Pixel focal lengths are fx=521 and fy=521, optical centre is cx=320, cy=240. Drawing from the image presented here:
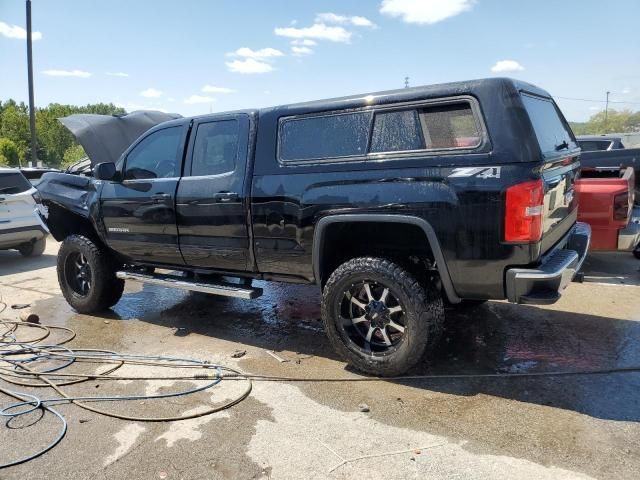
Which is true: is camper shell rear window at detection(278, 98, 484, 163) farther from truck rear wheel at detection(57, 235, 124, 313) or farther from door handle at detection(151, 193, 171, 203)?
truck rear wheel at detection(57, 235, 124, 313)

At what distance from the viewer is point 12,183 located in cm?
877

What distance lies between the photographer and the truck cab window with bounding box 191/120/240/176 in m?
4.65

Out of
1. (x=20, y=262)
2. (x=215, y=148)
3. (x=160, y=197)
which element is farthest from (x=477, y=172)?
(x=20, y=262)

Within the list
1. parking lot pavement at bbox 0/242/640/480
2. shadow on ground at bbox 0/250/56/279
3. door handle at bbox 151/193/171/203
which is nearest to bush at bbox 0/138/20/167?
shadow on ground at bbox 0/250/56/279

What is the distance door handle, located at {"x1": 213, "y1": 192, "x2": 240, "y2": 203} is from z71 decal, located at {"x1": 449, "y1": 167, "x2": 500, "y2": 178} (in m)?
1.90

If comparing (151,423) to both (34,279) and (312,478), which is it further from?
(34,279)

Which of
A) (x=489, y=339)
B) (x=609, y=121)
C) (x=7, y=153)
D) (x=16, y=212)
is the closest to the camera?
(x=489, y=339)

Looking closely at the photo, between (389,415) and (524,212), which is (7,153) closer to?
(389,415)

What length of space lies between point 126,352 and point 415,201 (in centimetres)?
295

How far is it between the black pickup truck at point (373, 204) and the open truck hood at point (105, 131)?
380 cm

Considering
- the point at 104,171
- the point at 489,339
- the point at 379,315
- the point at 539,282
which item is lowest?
the point at 489,339

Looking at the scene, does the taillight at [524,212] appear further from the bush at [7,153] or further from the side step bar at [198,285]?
the bush at [7,153]

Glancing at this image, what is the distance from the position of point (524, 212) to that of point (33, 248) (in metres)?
9.12

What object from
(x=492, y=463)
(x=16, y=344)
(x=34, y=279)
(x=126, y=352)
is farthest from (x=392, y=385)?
(x=34, y=279)
